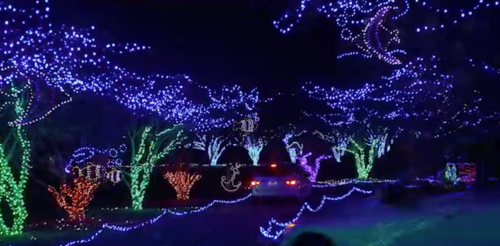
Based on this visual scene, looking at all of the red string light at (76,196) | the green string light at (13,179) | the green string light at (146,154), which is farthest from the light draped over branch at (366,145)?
the green string light at (13,179)

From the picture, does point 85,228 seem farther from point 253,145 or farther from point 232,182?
point 253,145

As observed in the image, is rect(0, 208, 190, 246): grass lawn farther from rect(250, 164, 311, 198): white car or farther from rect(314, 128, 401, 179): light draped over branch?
rect(314, 128, 401, 179): light draped over branch

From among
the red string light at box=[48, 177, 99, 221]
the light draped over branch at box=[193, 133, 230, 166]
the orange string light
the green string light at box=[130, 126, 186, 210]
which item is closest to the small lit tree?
the orange string light

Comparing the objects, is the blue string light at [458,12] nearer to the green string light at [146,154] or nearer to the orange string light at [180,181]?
the green string light at [146,154]

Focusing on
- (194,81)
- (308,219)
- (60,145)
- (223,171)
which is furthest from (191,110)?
(223,171)

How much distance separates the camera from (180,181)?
29.1 metres

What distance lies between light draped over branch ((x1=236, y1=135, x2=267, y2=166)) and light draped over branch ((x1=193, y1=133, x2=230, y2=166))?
61.8 inches

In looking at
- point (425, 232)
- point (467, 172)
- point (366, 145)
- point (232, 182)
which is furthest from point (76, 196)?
point (366, 145)

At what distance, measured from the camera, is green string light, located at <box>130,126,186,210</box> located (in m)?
24.8

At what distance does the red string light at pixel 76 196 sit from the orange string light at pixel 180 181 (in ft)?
27.6

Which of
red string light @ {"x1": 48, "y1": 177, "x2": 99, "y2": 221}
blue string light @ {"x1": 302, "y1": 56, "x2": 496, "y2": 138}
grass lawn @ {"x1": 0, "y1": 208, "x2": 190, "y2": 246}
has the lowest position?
grass lawn @ {"x1": 0, "y1": 208, "x2": 190, "y2": 246}

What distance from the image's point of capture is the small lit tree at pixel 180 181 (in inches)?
1147

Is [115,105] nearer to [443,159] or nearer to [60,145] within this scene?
[60,145]

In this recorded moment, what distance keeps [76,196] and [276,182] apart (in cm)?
802
